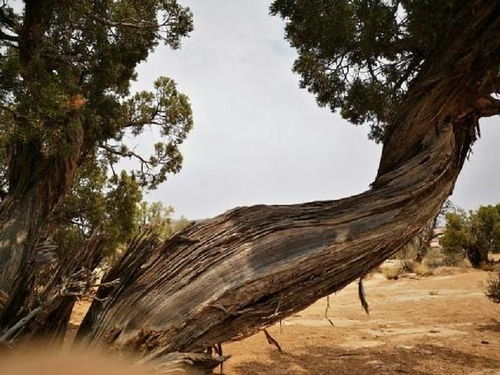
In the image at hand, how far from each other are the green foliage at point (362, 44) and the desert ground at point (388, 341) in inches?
125

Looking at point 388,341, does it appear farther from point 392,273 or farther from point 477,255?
point 477,255

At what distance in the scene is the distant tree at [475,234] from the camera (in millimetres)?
18359

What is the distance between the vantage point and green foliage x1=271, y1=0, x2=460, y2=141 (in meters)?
4.20

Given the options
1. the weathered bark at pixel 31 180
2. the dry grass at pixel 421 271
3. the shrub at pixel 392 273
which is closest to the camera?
the weathered bark at pixel 31 180

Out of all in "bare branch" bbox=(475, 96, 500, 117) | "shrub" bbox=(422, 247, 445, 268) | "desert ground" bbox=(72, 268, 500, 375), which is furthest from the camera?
"shrub" bbox=(422, 247, 445, 268)

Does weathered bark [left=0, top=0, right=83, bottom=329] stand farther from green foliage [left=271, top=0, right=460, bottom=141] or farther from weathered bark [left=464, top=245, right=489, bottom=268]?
weathered bark [left=464, top=245, right=489, bottom=268]

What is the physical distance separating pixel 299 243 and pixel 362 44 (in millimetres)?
2667

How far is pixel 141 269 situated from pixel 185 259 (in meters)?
0.30

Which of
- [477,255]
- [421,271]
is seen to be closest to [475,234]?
[477,255]

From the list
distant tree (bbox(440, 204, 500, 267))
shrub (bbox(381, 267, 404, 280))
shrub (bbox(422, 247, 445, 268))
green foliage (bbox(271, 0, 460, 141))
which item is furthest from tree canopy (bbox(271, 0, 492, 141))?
shrub (bbox(422, 247, 445, 268))

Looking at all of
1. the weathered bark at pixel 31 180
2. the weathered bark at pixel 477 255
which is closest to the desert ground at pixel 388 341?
the weathered bark at pixel 31 180

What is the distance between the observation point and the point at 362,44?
4.67m

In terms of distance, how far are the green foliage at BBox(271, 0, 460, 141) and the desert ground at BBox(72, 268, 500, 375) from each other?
125 inches

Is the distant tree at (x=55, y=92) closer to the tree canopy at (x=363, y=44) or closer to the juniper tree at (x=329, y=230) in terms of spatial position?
the juniper tree at (x=329, y=230)
